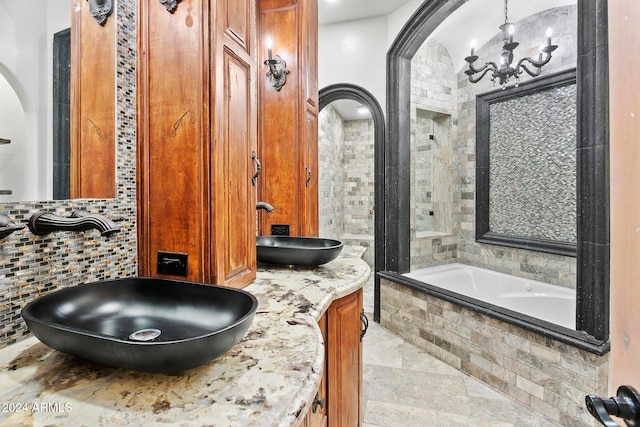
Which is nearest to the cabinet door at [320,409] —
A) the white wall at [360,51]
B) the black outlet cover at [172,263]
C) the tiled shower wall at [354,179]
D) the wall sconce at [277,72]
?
the black outlet cover at [172,263]

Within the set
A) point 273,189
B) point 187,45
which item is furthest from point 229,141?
point 273,189

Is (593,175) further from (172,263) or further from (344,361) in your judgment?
(172,263)

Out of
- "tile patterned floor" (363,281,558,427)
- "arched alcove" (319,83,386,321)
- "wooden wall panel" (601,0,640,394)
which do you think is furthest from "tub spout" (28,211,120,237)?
"arched alcove" (319,83,386,321)

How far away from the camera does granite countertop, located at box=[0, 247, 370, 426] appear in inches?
20.5

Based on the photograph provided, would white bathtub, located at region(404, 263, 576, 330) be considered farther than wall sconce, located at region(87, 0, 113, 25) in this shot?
Yes

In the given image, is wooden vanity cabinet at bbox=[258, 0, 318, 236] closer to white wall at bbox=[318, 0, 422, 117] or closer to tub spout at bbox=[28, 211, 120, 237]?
tub spout at bbox=[28, 211, 120, 237]

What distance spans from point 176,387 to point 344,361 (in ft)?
2.83

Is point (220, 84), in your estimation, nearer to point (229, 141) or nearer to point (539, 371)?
point (229, 141)

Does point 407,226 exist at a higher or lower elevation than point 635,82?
lower

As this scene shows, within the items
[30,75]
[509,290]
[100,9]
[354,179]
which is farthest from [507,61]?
[354,179]

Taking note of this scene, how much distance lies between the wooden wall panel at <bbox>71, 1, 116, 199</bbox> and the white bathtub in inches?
115

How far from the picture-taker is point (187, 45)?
1092 mm

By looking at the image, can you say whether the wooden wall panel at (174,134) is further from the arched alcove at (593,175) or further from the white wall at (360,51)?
the white wall at (360,51)

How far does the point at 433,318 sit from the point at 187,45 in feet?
8.83
